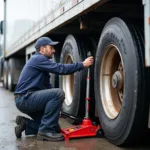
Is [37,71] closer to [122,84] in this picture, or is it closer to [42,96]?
[42,96]

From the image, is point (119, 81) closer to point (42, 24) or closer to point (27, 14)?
point (42, 24)

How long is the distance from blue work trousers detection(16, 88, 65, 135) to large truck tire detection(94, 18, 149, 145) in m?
0.51

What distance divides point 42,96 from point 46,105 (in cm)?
12

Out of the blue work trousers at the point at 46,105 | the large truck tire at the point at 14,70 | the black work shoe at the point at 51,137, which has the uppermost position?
the large truck tire at the point at 14,70

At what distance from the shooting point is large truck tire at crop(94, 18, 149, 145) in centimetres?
336

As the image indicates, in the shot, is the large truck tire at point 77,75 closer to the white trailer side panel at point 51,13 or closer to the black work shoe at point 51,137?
the white trailer side panel at point 51,13

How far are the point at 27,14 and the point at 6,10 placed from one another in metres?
6.16

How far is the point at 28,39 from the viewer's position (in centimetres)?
862

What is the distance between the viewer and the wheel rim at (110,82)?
411 centimetres

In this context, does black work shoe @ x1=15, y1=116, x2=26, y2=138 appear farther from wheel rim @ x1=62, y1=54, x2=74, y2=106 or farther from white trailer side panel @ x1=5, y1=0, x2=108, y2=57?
white trailer side panel @ x1=5, y1=0, x2=108, y2=57

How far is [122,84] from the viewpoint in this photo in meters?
3.92

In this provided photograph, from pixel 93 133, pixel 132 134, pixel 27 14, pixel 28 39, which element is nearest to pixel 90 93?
pixel 93 133

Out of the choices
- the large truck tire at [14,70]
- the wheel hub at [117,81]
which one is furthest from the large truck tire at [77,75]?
the large truck tire at [14,70]

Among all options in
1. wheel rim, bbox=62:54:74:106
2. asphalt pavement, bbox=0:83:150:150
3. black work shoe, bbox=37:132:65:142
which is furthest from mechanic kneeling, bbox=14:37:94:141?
wheel rim, bbox=62:54:74:106
